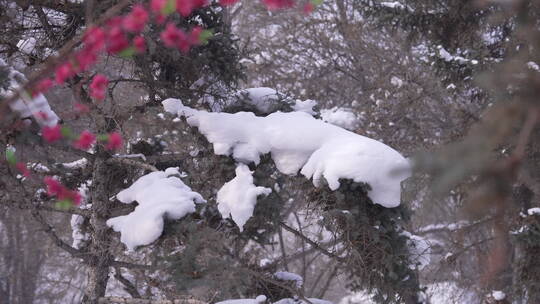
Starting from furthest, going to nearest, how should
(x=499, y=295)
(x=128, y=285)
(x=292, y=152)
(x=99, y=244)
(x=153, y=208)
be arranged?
(x=499, y=295) < (x=128, y=285) < (x=99, y=244) < (x=292, y=152) < (x=153, y=208)

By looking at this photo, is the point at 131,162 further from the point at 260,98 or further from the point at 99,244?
the point at 260,98

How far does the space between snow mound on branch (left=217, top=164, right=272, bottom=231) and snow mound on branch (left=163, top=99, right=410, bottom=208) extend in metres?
0.34

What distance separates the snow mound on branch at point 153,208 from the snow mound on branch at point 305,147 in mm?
588

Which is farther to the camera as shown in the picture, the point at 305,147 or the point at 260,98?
the point at 260,98

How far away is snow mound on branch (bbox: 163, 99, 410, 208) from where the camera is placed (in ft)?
14.6

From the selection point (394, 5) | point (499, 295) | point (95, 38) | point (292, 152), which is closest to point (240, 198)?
point (292, 152)

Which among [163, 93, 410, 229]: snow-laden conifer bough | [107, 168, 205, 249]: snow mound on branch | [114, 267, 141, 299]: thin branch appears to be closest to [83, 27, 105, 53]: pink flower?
[107, 168, 205, 249]: snow mound on branch

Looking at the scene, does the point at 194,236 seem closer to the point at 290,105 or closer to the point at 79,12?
the point at 290,105

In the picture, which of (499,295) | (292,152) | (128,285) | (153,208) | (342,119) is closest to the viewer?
(153,208)

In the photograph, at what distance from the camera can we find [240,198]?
4469 mm

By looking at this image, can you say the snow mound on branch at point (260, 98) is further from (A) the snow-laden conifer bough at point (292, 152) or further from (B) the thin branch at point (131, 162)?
(B) the thin branch at point (131, 162)

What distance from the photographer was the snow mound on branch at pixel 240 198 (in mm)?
4402

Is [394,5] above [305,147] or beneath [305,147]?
above

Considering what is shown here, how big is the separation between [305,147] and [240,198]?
Result: 2.63ft
